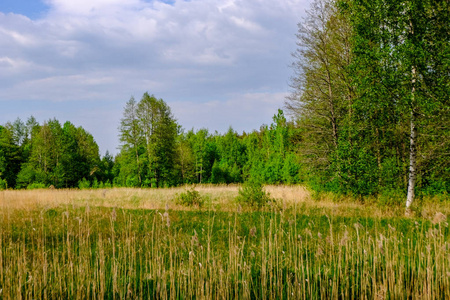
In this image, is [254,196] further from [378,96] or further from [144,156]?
[144,156]

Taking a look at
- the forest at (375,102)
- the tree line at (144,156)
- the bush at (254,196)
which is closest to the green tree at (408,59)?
the forest at (375,102)

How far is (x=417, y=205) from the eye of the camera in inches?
458

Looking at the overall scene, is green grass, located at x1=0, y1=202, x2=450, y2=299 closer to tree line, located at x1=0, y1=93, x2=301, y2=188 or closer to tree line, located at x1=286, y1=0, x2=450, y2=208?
tree line, located at x1=286, y1=0, x2=450, y2=208

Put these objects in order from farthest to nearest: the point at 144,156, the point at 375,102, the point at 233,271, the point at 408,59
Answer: the point at 144,156, the point at 375,102, the point at 408,59, the point at 233,271

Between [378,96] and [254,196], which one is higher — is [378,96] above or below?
above

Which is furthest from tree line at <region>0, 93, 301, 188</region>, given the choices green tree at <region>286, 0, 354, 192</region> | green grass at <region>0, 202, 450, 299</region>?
green grass at <region>0, 202, 450, 299</region>

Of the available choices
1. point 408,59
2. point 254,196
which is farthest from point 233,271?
point 408,59

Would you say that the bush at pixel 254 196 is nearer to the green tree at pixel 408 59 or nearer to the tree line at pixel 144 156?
the green tree at pixel 408 59

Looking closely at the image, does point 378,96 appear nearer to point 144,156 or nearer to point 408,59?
point 408,59

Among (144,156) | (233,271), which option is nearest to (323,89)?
(233,271)

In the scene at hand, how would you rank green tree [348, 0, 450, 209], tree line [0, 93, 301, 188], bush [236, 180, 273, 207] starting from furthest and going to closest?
tree line [0, 93, 301, 188], bush [236, 180, 273, 207], green tree [348, 0, 450, 209]

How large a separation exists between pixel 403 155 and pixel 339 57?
6.46 m

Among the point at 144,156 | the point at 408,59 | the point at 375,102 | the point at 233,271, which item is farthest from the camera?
the point at 144,156

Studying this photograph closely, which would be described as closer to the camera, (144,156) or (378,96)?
(378,96)
